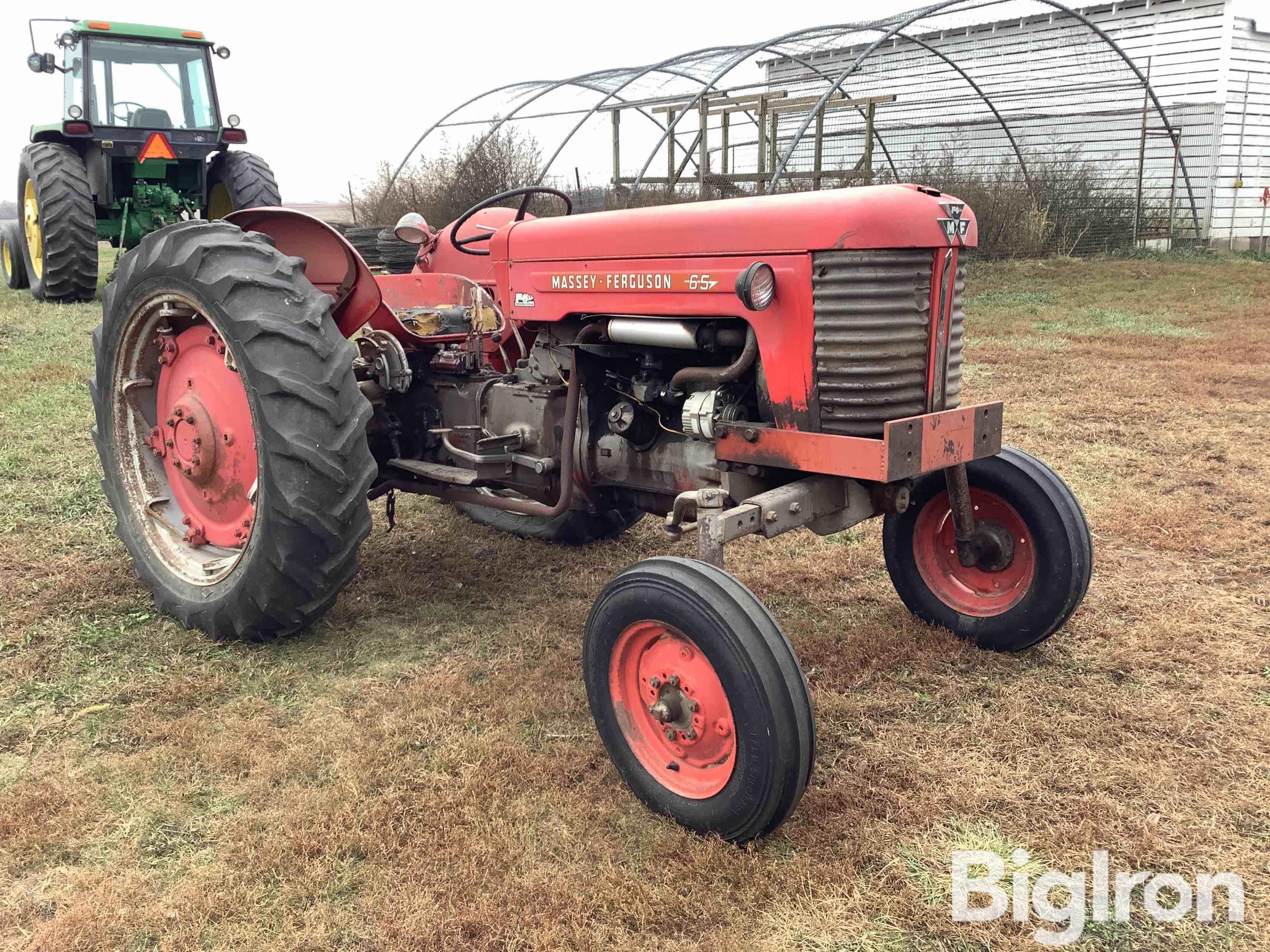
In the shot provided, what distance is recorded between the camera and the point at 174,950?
194 centimetres

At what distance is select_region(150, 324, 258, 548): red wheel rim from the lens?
332cm

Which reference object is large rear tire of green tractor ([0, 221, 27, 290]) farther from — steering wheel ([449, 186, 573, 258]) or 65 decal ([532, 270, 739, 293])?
65 decal ([532, 270, 739, 293])

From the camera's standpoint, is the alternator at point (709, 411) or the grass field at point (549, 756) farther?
the alternator at point (709, 411)

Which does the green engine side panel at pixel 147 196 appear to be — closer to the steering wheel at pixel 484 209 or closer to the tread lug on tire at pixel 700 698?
the steering wheel at pixel 484 209

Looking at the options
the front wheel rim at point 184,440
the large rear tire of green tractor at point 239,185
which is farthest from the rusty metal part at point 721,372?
the large rear tire of green tractor at point 239,185

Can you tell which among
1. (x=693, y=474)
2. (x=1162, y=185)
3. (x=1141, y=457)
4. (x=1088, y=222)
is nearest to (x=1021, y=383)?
(x=1141, y=457)

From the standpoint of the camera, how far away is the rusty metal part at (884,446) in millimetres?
2510

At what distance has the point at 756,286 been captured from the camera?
253cm

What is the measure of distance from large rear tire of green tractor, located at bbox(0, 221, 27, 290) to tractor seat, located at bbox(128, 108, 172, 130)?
205 centimetres

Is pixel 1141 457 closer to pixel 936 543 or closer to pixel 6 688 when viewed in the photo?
pixel 936 543

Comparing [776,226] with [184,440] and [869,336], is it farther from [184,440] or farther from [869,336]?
[184,440]

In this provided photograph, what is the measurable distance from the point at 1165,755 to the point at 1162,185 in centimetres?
1425

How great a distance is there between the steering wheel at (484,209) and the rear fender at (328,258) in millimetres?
481

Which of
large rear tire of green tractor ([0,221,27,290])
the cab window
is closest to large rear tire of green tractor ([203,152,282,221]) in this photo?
the cab window
